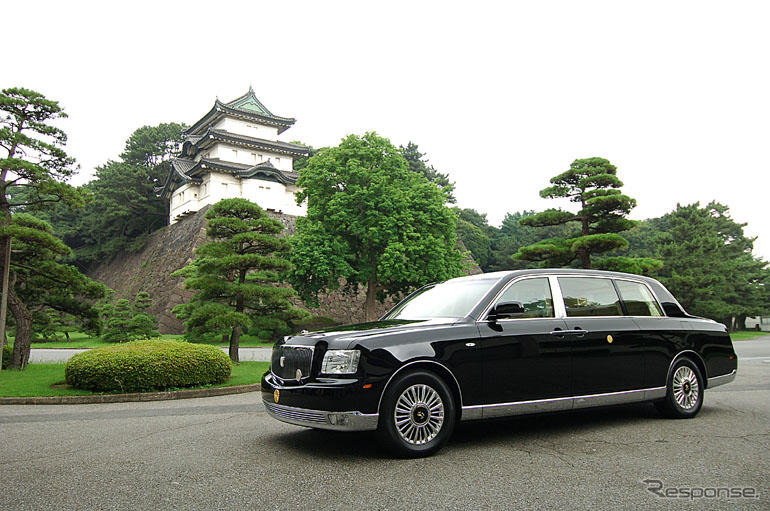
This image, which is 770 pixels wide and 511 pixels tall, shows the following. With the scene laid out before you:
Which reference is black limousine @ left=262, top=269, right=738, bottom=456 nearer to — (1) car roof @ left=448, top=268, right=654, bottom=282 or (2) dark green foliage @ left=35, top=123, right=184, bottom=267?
(1) car roof @ left=448, top=268, right=654, bottom=282

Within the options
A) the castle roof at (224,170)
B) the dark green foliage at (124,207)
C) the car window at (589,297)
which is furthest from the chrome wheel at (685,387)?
the dark green foliage at (124,207)

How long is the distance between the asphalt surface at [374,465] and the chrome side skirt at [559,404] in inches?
12.1

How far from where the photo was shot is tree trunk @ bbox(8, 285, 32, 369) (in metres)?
13.1

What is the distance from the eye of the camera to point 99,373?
968cm

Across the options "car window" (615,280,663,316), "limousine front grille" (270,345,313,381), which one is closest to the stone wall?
"car window" (615,280,663,316)

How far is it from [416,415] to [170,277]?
40.6 metres

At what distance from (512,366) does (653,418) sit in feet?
8.17

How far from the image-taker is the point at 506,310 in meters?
5.09

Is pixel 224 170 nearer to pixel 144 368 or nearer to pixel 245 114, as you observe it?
pixel 245 114

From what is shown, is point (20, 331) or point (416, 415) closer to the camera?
point (416, 415)

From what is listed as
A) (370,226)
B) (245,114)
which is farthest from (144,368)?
(245,114)

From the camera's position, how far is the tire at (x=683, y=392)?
6316 millimetres

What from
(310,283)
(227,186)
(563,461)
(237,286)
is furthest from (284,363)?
(227,186)

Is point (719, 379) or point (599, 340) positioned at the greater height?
point (599, 340)
